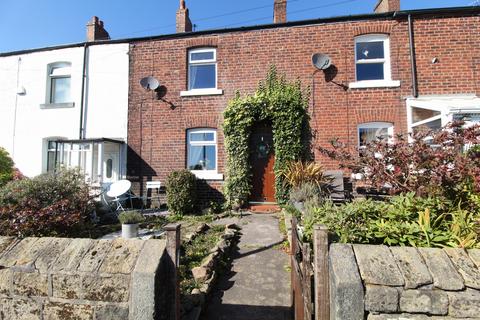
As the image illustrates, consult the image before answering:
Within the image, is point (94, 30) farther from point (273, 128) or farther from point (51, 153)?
point (273, 128)

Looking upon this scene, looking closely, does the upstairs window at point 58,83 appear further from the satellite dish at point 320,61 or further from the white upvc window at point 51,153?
the satellite dish at point 320,61

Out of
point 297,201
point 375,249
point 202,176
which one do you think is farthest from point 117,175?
point 375,249

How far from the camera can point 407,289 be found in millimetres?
1750

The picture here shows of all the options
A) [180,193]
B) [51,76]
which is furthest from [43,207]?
[51,76]

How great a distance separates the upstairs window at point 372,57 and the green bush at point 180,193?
668 cm

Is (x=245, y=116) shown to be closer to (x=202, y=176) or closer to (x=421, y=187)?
(x=202, y=176)

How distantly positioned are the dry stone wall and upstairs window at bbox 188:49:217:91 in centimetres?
930

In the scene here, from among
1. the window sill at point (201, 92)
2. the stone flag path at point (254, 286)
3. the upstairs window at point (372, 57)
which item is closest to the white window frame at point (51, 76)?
the window sill at point (201, 92)

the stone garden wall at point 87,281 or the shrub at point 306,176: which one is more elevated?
the shrub at point 306,176

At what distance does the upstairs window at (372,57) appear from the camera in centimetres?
973

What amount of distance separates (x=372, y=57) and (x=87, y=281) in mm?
10575

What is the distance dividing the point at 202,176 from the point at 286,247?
5.29 meters

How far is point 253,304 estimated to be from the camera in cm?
378

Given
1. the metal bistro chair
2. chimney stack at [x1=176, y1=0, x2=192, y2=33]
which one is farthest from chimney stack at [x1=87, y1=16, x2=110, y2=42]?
the metal bistro chair
